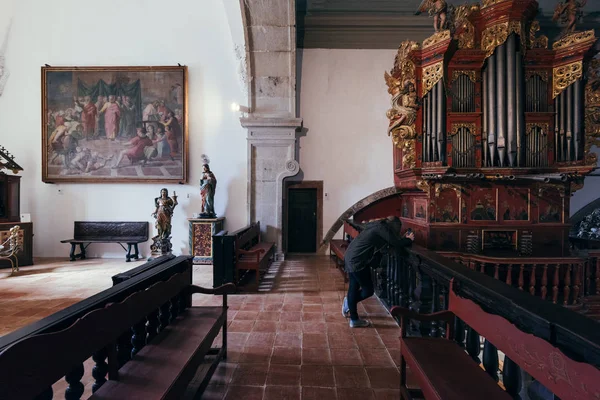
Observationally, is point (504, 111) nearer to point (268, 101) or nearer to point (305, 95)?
point (305, 95)

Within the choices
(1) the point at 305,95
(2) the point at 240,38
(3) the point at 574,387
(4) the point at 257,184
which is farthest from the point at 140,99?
(3) the point at 574,387

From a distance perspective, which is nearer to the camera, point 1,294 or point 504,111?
point 1,294

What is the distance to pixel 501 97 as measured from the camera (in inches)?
209

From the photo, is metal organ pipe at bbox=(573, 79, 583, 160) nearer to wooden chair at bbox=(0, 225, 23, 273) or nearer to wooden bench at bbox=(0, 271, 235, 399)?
wooden bench at bbox=(0, 271, 235, 399)

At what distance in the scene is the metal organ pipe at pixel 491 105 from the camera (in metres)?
5.33

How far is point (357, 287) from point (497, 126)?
430 centimetres

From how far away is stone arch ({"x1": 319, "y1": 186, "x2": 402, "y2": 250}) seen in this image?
24.2 ft

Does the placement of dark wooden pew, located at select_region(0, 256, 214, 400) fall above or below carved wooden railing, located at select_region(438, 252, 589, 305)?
above

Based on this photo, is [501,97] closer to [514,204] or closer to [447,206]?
[514,204]

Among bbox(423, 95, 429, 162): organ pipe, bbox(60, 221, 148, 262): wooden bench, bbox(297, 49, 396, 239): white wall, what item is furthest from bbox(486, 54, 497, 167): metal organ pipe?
bbox(60, 221, 148, 262): wooden bench

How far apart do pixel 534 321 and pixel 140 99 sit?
838 centimetres

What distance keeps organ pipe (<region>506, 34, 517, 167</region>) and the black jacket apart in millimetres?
3634

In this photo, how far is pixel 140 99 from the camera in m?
7.27

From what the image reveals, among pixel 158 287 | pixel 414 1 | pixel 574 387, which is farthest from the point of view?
pixel 414 1
